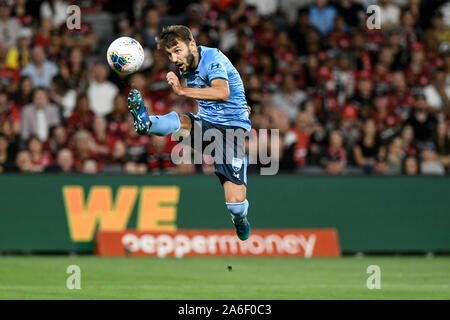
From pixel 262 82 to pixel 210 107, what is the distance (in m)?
8.45

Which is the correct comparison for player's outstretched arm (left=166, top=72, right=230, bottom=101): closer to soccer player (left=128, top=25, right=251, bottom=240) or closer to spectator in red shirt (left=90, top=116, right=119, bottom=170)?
soccer player (left=128, top=25, right=251, bottom=240)

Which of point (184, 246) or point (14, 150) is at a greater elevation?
point (14, 150)

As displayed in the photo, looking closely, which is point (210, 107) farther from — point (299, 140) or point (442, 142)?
point (442, 142)

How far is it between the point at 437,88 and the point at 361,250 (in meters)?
4.84

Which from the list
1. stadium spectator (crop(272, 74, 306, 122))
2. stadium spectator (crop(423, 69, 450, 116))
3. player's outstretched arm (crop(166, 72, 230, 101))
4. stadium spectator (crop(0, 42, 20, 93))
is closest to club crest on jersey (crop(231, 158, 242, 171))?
player's outstretched arm (crop(166, 72, 230, 101))

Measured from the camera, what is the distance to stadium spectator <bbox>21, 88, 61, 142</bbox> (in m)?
18.9

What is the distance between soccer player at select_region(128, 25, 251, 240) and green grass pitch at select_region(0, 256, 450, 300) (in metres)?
1.16

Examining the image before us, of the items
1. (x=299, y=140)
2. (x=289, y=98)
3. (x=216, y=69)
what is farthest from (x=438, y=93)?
(x=216, y=69)

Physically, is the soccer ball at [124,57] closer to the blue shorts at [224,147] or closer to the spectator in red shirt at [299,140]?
the blue shorts at [224,147]

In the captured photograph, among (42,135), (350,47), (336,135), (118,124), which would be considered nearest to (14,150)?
(42,135)

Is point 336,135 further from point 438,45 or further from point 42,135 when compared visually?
point 42,135

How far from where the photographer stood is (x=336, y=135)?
19.2m

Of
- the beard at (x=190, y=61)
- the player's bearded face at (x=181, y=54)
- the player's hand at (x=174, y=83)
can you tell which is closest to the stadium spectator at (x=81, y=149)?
the beard at (x=190, y=61)

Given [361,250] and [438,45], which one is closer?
[361,250]
